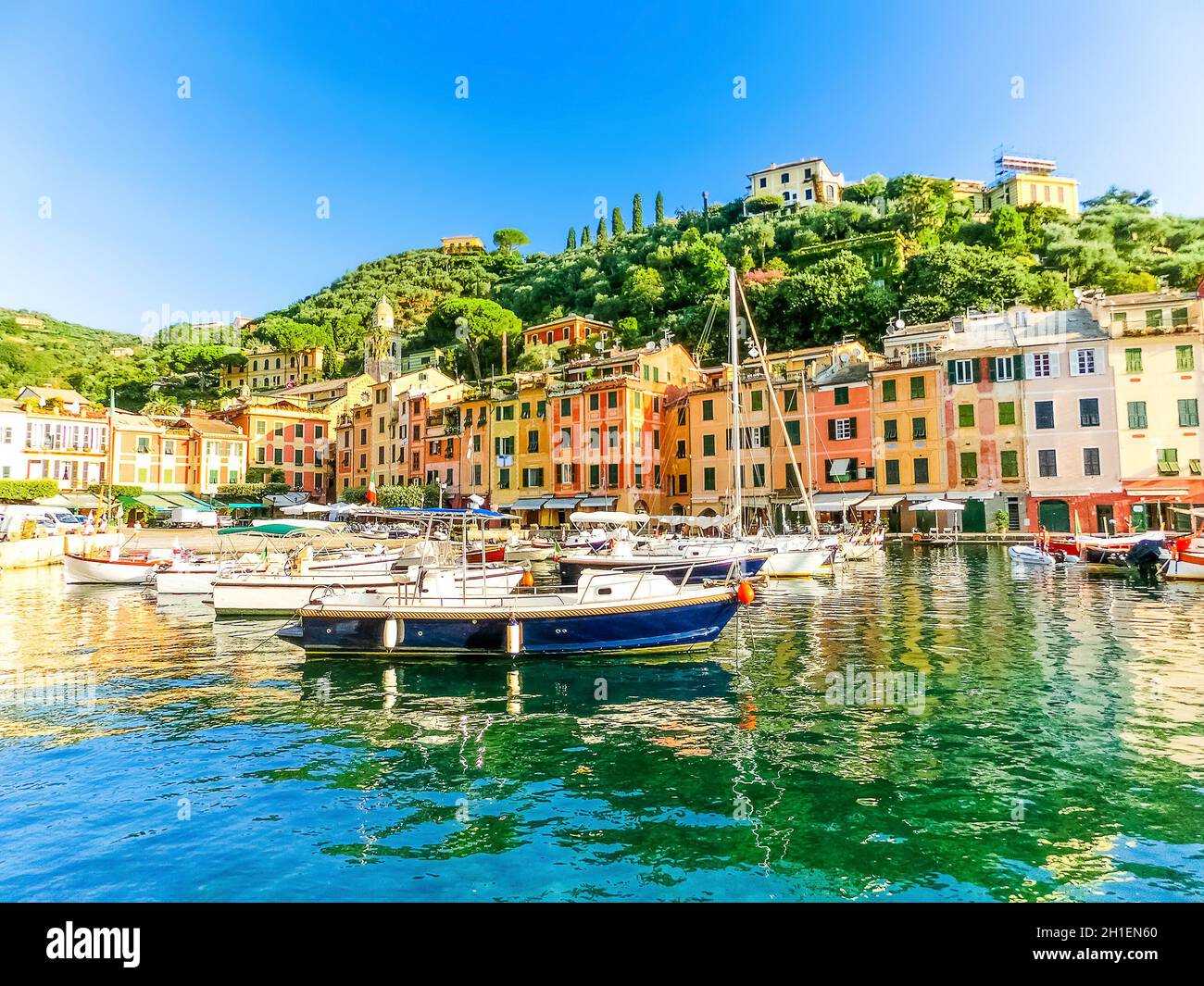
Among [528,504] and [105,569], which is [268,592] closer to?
[105,569]

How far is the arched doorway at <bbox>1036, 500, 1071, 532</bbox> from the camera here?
44.6 meters

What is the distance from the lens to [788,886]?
6672mm

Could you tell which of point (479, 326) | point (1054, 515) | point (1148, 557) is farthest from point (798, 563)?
point (479, 326)

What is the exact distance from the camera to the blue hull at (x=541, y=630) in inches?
617

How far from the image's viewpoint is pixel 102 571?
3506 centimetres

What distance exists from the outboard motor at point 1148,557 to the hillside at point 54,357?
10136 centimetres

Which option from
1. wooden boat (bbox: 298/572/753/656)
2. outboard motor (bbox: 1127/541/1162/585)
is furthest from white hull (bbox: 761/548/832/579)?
wooden boat (bbox: 298/572/753/656)

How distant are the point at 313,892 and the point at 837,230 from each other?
294 feet

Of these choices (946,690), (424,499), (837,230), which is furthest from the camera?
(837,230)

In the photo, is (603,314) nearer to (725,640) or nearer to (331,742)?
(725,640)

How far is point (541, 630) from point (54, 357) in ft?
402

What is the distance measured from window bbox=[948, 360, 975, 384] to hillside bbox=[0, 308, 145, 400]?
93.6 m

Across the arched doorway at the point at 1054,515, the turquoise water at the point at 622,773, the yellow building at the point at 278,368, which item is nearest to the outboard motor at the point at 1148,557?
the turquoise water at the point at 622,773
